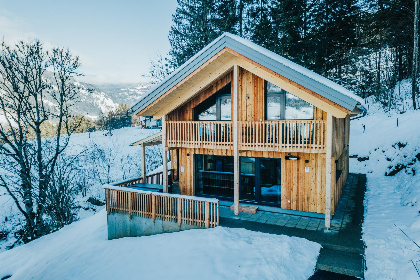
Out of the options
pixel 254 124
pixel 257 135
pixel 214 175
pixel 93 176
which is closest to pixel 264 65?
pixel 254 124

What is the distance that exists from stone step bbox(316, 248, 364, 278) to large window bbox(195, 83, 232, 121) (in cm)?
627

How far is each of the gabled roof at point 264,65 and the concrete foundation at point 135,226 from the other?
470 centimetres

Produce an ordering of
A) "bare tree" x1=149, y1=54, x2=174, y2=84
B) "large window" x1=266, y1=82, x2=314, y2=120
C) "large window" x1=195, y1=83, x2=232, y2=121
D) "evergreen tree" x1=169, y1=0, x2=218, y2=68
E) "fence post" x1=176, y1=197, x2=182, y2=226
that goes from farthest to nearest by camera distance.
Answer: "bare tree" x1=149, y1=54, x2=174, y2=84 → "evergreen tree" x1=169, y1=0, x2=218, y2=68 → "large window" x1=195, y1=83, x2=232, y2=121 → "large window" x1=266, y1=82, x2=314, y2=120 → "fence post" x1=176, y1=197, x2=182, y2=226

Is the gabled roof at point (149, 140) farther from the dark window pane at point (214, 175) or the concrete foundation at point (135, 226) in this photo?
the concrete foundation at point (135, 226)

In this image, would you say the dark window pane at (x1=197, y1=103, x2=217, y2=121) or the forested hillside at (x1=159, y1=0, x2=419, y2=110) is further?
the forested hillside at (x1=159, y1=0, x2=419, y2=110)

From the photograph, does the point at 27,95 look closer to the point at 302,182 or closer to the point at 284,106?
the point at 284,106

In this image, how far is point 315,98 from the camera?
8.45m

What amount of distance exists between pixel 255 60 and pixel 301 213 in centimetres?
583

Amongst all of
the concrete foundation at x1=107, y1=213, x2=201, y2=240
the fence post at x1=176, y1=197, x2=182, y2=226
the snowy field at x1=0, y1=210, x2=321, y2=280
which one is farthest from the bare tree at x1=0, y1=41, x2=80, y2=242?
the fence post at x1=176, y1=197, x2=182, y2=226

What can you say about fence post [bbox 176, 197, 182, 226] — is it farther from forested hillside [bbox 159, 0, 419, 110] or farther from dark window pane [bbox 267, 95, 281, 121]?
forested hillside [bbox 159, 0, 419, 110]

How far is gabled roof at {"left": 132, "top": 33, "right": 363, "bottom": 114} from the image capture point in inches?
305

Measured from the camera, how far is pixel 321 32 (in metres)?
23.2

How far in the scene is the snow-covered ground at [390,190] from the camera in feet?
21.4

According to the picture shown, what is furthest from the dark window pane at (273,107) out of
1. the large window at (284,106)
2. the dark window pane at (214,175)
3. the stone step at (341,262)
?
the stone step at (341,262)
